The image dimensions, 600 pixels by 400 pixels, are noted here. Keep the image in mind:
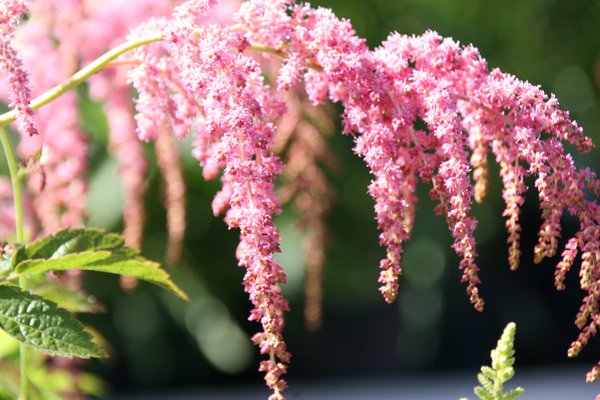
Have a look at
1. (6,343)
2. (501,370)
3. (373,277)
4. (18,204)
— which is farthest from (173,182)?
(373,277)

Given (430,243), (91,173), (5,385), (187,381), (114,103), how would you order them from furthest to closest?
1. (187,381)
2. (430,243)
3. (91,173)
4. (114,103)
5. (5,385)

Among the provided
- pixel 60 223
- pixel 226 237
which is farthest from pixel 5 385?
pixel 226 237

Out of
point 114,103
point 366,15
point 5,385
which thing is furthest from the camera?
point 366,15

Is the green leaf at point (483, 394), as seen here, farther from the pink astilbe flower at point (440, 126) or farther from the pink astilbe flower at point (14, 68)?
the pink astilbe flower at point (14, 68)

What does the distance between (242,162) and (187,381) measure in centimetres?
479

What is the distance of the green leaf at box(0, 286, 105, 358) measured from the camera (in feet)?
3.11

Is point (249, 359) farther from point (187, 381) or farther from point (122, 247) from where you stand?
point (122, 247)

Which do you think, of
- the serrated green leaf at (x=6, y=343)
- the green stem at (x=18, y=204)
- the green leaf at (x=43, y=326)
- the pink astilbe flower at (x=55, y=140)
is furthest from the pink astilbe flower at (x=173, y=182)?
the green leaf at (x=43, y=326)

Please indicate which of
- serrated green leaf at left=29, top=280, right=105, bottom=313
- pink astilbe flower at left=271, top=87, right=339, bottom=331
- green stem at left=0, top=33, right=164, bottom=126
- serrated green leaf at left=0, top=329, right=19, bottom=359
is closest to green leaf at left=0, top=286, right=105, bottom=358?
green stem at left=0, top=33, right=164, bottom=126

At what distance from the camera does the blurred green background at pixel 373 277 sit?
453 centimetres

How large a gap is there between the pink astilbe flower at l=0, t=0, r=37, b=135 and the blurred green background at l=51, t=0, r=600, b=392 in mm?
2954

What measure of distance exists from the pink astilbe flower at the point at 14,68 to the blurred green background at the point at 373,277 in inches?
116

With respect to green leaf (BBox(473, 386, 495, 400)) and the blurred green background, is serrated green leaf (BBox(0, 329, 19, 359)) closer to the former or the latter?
green leaf (BBox(473, 386, 495, 400))

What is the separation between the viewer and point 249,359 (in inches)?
198
